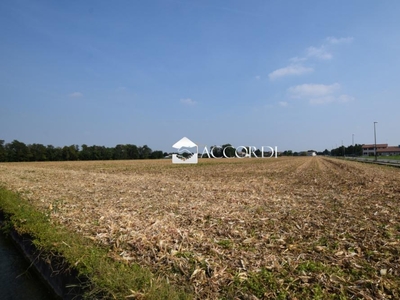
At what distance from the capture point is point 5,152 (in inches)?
3110

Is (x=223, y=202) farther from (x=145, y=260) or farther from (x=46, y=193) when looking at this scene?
(x=46, y=193)

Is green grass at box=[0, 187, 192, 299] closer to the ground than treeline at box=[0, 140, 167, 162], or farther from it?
closer to the ground

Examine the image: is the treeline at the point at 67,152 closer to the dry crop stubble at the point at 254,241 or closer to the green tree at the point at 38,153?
the green tree at the point at 38,153

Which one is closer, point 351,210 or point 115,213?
point 115,213

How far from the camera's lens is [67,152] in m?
90.3

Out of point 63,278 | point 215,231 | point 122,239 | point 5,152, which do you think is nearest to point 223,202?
point 215,231

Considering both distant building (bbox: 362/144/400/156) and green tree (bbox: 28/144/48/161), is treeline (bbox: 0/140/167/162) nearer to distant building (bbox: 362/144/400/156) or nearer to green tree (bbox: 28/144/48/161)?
green tree (bbox: 28/144/48/161)

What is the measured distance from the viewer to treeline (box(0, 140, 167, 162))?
267ft

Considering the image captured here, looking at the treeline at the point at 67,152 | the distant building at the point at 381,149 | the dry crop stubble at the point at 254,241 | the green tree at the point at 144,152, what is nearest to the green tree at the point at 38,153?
the treeline at the point at 67,152

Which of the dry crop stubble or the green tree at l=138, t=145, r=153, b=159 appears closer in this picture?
the dry crop stubble

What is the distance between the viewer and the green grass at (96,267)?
3.38m

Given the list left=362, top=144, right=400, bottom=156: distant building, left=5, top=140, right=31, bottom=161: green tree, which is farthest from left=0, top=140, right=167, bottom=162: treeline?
left=362, top=144, right=400, bottom=156: distant building

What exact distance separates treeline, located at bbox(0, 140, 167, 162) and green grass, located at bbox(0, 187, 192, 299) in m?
89.7

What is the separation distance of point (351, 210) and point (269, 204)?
7.63ft
